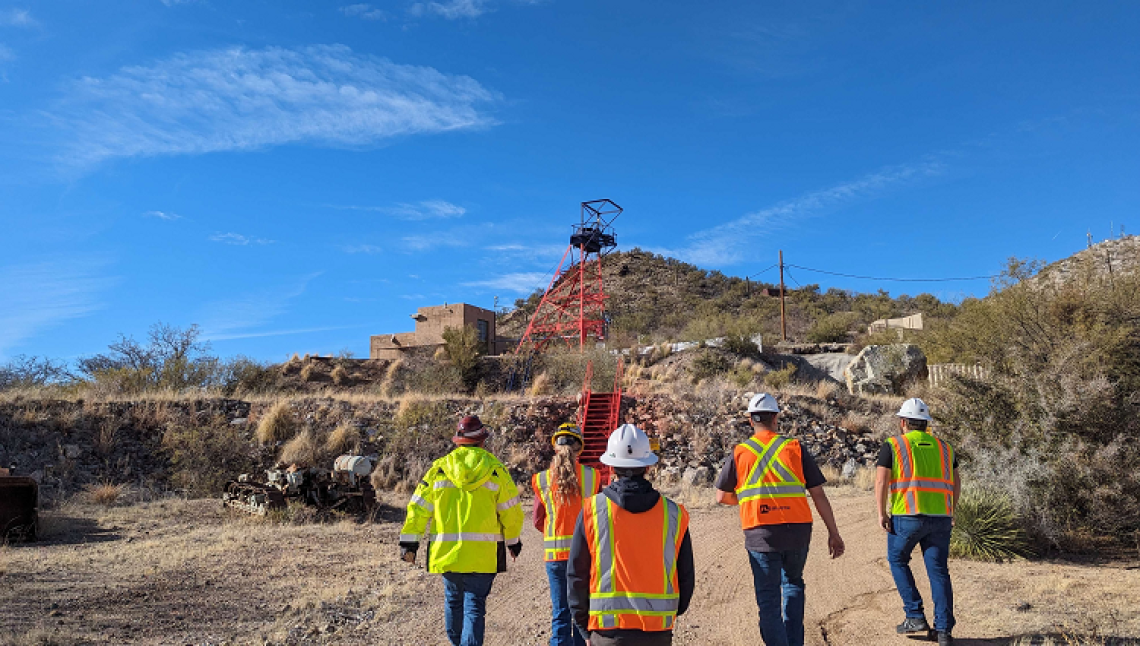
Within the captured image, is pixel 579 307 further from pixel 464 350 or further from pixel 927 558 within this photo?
pixel 927 558

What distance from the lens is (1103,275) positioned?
14789 millimetres

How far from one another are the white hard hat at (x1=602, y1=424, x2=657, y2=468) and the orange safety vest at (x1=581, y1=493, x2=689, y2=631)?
191mm

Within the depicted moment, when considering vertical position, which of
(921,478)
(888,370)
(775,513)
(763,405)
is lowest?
(775,513)

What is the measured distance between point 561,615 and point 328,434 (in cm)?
1666

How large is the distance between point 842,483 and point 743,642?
11.0 metres

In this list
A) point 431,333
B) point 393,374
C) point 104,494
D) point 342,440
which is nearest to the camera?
point 104,494

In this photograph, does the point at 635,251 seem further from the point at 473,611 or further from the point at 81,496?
the point at 473,611

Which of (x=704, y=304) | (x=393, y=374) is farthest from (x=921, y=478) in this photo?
(x=704, y=304)

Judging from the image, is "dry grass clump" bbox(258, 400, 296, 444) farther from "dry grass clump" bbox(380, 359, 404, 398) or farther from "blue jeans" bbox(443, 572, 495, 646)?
"blue jeans" bbox(443, 572, 495, 646)

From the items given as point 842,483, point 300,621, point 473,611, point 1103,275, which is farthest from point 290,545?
point 1103,275

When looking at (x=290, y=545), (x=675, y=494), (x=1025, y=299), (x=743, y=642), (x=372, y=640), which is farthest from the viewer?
(x=675, y=494)

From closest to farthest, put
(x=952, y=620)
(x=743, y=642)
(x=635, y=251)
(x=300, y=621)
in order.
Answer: (x=952, y=620) → (x=743, y=642) → (x=300, y=621) → (x=635, y=251)

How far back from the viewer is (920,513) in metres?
5.82

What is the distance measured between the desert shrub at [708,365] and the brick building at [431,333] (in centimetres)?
1206
